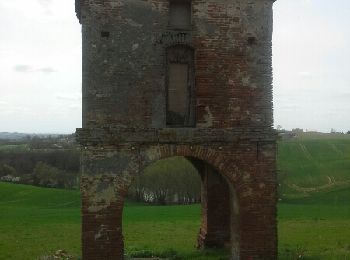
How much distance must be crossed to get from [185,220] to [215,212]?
12556mm

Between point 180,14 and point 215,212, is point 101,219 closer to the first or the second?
point 215,212

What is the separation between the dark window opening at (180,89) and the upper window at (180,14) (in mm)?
552

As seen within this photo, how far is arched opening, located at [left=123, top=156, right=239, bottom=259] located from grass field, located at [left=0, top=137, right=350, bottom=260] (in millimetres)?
82

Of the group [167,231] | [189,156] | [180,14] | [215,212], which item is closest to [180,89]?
[189,156]

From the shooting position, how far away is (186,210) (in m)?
32.3

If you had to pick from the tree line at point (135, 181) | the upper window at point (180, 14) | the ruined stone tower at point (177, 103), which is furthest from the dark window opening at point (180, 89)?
the tree line at point (135, 181)

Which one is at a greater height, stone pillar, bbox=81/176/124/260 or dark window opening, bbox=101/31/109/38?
dark window opening, bbox=101/31/109/38

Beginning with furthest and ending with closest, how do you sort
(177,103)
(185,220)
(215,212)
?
(185,220)
(215,212)
(177,103)

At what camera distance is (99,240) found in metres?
10.9

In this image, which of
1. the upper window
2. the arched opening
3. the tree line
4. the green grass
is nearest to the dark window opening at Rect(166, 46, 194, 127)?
the upper window

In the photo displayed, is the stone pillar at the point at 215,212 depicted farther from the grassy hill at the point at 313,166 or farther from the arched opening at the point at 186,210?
the grassy hill at the point at 313,166

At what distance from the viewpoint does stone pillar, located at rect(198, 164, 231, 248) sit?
1470 cm

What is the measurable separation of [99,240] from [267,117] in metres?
4.91

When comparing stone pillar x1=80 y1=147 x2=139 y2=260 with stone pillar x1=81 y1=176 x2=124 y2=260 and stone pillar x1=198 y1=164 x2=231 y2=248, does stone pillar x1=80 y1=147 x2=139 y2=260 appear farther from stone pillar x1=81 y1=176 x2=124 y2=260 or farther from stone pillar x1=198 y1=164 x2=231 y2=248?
stone pillar x1=198 y1=164 x2=231 y2=248
